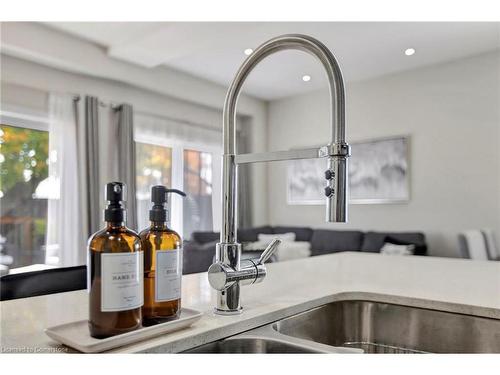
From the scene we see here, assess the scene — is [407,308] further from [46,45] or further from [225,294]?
[46,45]

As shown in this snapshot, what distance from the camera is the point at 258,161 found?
33.8 inches

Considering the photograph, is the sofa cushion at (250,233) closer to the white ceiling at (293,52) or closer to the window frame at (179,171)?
the window frame at (179,171)

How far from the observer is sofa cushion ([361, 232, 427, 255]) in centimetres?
409

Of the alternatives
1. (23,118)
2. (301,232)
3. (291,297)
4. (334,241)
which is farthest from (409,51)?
(291,297)

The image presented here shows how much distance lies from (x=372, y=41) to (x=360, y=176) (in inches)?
63.6

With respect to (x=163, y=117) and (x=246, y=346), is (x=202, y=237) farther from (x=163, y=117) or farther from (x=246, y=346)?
(x=246, y=346)

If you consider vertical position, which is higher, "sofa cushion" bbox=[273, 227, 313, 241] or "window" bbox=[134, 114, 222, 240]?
"window" bbox=[134, 114, 222, 240]

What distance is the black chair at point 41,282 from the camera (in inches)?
41.7

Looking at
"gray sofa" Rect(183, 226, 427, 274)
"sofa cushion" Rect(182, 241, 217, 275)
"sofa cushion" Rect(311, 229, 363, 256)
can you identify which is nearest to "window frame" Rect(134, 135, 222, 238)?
"gray sofa" Rect(183, 226, 427, 274)

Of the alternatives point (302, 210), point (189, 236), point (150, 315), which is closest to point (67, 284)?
point (150, 315)

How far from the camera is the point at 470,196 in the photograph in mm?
4160

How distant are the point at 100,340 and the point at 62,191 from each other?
356 cm

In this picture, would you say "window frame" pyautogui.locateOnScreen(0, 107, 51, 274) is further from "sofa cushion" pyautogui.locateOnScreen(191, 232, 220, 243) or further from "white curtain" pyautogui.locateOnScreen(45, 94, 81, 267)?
"sofa cushion" pyautogui.locateOnScreen(191, 232, 220, 243)

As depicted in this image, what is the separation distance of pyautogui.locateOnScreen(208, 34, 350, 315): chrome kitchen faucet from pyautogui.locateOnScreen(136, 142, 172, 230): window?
369cm
